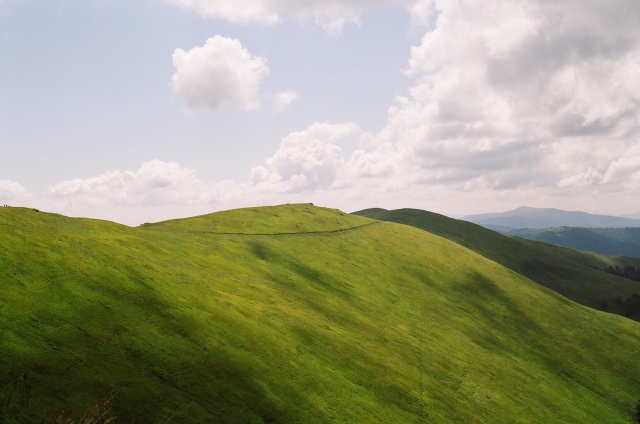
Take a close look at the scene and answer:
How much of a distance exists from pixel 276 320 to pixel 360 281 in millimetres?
37182

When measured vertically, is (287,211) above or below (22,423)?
above

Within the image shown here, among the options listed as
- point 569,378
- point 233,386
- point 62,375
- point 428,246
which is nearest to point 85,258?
point 62,375

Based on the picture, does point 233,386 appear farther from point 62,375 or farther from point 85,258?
point 85,258

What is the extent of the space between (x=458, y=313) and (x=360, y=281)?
2239 centimetres

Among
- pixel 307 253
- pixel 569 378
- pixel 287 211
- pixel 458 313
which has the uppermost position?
pixel 287 211

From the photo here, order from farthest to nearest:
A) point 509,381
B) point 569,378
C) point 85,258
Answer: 1. point 569,378
2. point 509,381
3. point 85,258

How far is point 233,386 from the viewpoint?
3247 centimetres

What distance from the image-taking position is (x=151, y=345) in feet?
104

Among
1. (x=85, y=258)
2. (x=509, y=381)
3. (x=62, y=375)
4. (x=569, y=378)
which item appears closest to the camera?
(x=62, y=375)

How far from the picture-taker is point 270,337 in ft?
136

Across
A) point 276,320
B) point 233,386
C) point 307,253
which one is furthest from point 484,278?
point 233,386

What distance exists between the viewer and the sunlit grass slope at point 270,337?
1097 inches

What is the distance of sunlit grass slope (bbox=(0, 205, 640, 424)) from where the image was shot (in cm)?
2786

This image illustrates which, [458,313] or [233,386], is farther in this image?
[458,313]
